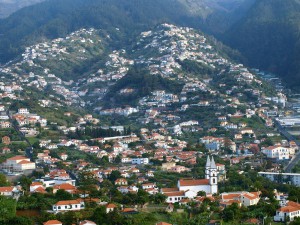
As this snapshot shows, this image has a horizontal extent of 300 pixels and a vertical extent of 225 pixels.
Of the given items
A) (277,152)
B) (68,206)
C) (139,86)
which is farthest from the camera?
(139,86)

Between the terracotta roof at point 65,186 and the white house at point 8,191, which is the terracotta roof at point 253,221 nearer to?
the terracotta roof at point 65,186

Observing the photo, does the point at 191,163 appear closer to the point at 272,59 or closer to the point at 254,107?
the point at 254,107

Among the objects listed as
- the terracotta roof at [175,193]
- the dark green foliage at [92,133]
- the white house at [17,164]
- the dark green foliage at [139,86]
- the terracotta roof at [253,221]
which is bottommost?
the terracotta roof at [253,221]

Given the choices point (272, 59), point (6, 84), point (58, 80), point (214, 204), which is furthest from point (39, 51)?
point (214, 204)

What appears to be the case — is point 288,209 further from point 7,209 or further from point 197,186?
point 7,209

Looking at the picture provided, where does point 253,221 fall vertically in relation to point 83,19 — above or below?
below

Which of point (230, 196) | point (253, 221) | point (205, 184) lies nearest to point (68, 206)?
point (253, 221)

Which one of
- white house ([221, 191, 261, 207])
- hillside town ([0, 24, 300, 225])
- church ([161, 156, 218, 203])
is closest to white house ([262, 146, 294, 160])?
hillside town ([0, 24, 300, 225])

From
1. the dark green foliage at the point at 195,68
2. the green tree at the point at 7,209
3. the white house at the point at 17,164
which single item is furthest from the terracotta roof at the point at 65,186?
the dark green foliage at the point at 195,68

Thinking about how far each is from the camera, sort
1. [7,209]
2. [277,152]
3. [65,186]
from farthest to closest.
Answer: [277,152] → [65,186] → [7,209]

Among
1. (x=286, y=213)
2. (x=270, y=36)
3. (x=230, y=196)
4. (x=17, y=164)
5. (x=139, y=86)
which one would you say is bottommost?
(x=286, y=213)

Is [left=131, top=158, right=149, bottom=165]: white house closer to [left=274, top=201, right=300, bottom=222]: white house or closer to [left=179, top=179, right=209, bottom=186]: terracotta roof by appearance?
[left=179, top=179, right=209, bottom=186]: terracotta roof
